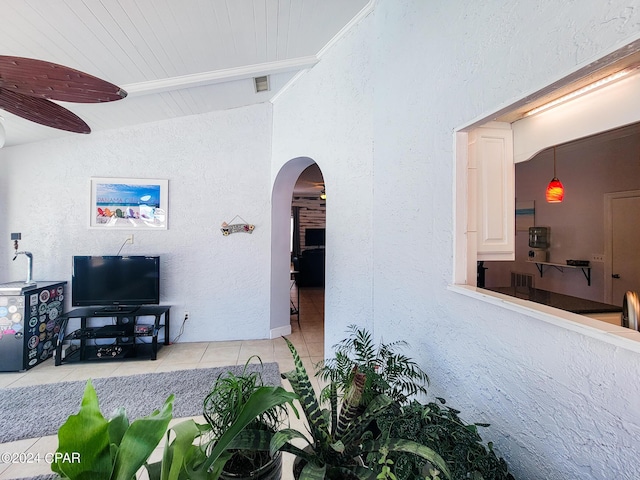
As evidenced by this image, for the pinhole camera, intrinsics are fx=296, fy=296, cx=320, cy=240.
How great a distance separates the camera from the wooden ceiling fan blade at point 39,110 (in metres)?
1.50

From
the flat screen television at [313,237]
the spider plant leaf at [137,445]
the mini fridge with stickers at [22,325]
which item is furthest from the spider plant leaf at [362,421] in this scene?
the flat screen television at [313,237]

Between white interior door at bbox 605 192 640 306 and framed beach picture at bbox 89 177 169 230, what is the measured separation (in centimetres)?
564

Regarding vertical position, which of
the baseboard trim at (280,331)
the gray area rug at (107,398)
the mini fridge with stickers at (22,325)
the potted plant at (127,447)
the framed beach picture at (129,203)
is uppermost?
the framed beach picture at (129,203)

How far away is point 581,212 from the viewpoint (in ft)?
13.6

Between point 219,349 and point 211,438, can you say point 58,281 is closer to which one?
point 219,349

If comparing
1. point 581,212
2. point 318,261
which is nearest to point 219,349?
point 318,261

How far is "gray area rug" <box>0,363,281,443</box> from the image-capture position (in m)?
2.19

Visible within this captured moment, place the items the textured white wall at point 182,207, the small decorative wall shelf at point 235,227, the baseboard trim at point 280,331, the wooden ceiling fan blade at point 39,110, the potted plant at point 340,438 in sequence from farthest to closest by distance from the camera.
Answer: the baseboard trim at point 280,331 < the small decorative wall shelf at point 235,227 < the textured white wall at point 182,207 < the wooden ceiling fan blade at point 39,110 < the potted plant at point 340,438

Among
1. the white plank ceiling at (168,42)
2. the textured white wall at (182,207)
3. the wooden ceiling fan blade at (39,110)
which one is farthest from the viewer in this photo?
the textured white wall at (182,207)

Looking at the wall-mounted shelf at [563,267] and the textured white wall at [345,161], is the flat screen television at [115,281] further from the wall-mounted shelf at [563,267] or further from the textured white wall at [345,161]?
the wall-mounted shelf at [563,267]

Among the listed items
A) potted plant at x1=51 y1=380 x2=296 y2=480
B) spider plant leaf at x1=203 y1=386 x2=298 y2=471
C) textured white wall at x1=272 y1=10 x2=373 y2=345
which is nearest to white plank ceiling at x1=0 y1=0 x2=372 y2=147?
textured white wall at x1=272 y1=10 x2=373 y2=345

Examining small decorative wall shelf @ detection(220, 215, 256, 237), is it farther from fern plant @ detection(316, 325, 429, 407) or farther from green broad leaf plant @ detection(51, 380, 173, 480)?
green broad leaf plant @ detection(51, 380, 173, 480)

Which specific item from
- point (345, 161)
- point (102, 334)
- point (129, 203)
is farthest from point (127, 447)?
point (129, 203)

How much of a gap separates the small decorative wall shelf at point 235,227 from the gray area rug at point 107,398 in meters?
1.67
